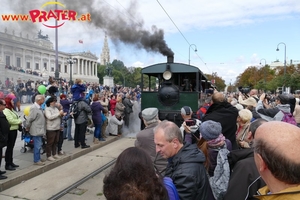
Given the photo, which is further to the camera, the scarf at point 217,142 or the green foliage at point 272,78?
the green foliage at point 272,78

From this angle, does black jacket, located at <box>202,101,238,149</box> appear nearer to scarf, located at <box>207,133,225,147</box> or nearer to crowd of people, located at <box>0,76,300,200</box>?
crowd of people, located at <box>0,76,300,200</box>

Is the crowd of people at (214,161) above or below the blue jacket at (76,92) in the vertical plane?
below

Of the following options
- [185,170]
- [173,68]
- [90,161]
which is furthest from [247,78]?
[185,170]

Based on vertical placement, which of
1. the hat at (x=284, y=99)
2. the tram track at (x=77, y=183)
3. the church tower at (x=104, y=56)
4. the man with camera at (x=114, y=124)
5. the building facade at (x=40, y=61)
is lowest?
the tram track at (x=77, y=183)

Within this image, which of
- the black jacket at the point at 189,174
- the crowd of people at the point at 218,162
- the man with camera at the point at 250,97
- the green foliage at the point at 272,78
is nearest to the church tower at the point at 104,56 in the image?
the green foliage at the point at 272,78

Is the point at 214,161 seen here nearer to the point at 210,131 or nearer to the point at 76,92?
the point at 210,131

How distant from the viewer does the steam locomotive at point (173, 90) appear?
30.9 feet

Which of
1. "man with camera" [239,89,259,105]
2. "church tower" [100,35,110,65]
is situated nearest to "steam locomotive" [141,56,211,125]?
"man with camera" [239,89,259,105]

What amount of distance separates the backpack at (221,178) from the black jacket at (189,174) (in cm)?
36

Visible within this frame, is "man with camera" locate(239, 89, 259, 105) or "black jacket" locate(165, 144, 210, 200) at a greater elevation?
"man with camera" locate(239, 89, 259, 105)

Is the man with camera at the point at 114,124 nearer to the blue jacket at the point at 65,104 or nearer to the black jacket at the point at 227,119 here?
the blue jacket at the point at 65,104

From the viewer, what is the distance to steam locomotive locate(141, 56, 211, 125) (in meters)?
9.42

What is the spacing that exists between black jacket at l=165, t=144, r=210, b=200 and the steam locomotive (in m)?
7.05

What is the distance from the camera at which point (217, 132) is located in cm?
277
